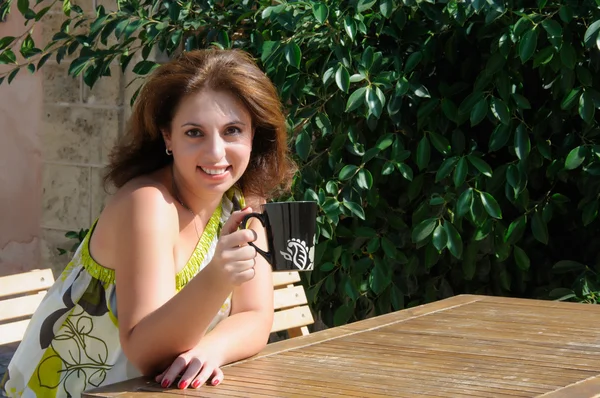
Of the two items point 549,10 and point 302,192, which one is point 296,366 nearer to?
point 302,192

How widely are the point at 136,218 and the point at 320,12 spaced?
1370mm

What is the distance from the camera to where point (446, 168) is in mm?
3441

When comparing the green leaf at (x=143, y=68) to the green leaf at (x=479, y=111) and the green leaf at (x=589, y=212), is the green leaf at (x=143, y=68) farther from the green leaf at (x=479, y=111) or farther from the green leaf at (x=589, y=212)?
the green leaf at (x=589, y=212)

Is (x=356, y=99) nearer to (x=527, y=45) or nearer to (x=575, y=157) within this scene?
(x=527, y=45)

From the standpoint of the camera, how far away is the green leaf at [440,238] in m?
3.39

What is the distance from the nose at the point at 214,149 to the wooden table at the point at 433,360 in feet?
1.29

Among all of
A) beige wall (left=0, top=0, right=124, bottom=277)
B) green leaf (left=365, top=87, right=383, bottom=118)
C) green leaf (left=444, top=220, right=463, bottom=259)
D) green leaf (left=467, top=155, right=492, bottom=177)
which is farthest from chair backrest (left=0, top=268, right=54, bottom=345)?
beige wall (left=0, top=0, right=124, bottom=277)

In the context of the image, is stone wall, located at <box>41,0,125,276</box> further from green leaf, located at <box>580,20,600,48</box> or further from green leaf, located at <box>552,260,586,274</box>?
green leaf, located at <box>580,20,600,48</box>

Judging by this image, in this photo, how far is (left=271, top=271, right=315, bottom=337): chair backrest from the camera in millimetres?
3018

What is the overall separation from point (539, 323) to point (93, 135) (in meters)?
3.09

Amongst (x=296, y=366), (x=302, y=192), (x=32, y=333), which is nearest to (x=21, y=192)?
(x=302, y=192)

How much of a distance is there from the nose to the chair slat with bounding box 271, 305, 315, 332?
0.90 m

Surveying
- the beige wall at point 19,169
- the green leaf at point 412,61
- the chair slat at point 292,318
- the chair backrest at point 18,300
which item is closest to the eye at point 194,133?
the chair backrest at point 18,300

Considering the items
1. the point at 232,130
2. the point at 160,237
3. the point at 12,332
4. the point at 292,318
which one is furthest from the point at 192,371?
the point at 292,318
